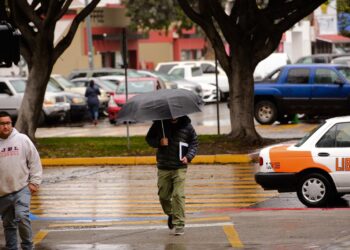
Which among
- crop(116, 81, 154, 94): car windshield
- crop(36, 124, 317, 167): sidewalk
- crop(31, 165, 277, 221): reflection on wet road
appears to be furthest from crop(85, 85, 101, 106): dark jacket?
crop(31, 165, 277, 221): reflection on wet road

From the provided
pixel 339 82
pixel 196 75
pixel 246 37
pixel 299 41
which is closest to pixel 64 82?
pixel 196 75

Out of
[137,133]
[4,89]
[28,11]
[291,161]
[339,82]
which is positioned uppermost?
[28,11]

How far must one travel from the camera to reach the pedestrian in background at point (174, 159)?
1341 cm

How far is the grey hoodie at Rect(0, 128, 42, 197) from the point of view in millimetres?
11516

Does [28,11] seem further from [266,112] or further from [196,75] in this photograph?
[196,75]

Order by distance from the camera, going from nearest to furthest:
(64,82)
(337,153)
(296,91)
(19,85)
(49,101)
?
(337,153)
(296,91)
(19,85)
(49,101)
(64,82)

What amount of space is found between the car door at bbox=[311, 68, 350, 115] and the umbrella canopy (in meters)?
18.0

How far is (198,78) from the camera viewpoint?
165 ft

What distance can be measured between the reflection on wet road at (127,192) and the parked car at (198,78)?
24.4 meters


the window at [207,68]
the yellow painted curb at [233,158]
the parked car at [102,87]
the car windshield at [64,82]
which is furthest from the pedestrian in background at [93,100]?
the yellow painted curb at [233,158]

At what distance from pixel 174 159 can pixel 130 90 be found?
2527cm

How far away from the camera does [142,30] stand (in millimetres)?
67562

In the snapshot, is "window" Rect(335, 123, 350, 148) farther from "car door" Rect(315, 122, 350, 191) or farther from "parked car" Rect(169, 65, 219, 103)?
"parked car" Rect(169, 65, 219, 103)

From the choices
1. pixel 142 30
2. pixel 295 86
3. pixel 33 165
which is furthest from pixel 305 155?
pixel 142 30
